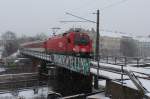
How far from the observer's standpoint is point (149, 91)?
37.7ft

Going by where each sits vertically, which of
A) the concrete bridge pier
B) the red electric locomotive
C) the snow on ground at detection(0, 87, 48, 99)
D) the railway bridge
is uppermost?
the red electric locomotive

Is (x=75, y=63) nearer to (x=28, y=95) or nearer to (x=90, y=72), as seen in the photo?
(x=90, y=72)

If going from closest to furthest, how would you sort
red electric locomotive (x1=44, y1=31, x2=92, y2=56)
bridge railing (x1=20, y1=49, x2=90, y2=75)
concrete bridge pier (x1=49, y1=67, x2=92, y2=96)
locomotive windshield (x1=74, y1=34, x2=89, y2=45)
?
bridge railing (x1=20, y1=49, x2=90, y2=75)
concrete bridge pier (x1=49, y1=67, x2=92, y2=96)
red electric locomotive (x1=44, y1=31, x2=92, y2=56)
locomotive windshield (x1=74, y1=34, x2=89, y2=45)

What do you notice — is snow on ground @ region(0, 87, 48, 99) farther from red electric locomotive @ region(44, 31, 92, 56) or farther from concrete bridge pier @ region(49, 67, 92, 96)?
red electric locomotive @ region(44, 31, 92, 56)

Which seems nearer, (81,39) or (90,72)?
(90,72)

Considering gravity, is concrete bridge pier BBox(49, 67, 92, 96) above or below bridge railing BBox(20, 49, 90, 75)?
below

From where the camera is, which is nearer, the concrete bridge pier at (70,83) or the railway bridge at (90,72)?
the railway bridge at (90,72)

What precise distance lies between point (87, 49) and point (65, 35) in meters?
2.75

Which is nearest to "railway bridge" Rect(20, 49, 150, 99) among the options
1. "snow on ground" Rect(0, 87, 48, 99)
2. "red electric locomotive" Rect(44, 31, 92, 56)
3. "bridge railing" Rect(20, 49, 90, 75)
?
"bridge railing" Rect(20, 49, 90, 75)

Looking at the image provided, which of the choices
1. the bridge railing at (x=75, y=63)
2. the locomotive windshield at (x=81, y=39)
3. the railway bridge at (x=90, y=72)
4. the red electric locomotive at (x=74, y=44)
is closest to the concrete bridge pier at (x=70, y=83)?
the railway bridge at (x=90, y=72)

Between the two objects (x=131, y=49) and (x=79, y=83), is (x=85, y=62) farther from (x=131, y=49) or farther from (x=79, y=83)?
(x=131, y=49)

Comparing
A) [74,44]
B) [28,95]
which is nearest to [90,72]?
[28,95]

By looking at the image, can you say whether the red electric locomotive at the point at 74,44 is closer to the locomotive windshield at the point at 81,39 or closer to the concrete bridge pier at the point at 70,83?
the locomotive windshield at the point at 81,39

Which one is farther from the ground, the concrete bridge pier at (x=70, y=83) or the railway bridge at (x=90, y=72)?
the railway bridge at (x=90, y=72)
